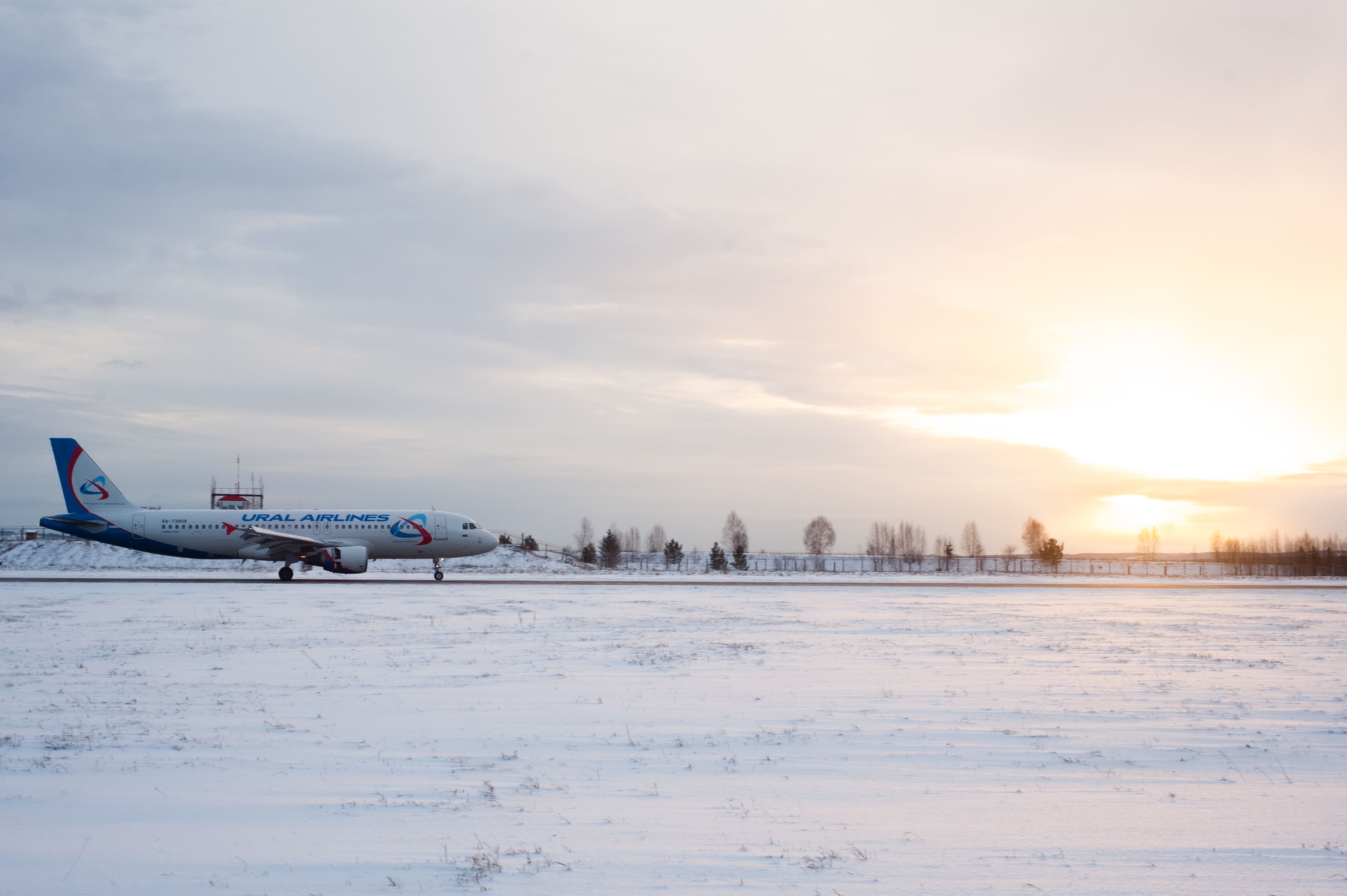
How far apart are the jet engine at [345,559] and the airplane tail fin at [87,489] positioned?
43.0ft

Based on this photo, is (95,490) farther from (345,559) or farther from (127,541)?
(345,559)

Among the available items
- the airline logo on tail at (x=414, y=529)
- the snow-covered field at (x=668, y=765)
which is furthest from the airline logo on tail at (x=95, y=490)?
the snow-covered field at (x=668, y=765)

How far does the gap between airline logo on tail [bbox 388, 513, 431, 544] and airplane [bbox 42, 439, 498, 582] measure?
0.13 feet

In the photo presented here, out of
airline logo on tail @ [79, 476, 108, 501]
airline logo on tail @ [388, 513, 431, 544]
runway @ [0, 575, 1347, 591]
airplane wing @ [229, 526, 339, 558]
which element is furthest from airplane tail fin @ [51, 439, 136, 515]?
airline logo on tail @ [388, 513, 431, 544]

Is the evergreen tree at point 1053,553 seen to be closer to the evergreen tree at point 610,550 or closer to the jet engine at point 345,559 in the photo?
the evergreen tree at point 610,550

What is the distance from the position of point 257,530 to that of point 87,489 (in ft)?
40.0

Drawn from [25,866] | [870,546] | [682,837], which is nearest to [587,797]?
[682,837]

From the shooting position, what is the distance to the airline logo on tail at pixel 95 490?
52.2 metres

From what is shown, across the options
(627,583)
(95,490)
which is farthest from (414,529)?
(95,490)

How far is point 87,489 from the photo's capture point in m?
52.2

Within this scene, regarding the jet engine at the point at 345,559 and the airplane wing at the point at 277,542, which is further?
the jet engine at the point at 345,559

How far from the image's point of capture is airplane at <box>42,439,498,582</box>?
5000cm

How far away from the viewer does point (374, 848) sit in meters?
7.16

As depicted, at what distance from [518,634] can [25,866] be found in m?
16.2
